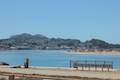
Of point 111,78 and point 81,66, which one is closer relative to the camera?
point 111,78

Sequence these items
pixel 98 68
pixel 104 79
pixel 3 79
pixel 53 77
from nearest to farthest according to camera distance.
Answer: pixel 3 79 → pixel 104 79 → pixel 53 77 → pixel 98 68

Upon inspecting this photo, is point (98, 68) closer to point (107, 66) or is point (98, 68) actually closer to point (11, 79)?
point (107, 66)

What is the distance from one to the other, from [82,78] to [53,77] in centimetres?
275

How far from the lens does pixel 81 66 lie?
54.5 m

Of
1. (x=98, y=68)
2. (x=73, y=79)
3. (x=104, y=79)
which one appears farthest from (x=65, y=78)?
(x=98, y=68)

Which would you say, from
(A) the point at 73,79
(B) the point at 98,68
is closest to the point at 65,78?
(A) the point at 73,79

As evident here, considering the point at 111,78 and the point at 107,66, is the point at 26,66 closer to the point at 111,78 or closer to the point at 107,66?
the point at 107,66

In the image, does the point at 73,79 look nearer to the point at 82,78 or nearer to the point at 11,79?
the point at 82,78

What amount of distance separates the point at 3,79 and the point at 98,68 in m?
22.1

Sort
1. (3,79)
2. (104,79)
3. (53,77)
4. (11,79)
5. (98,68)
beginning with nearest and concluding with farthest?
(11,79) < (3,79) < (104,79) < (53,77) < (98,68)

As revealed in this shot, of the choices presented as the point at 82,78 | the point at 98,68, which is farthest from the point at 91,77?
the point at 98,68

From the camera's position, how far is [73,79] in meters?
38.2

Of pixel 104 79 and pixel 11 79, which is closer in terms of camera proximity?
pixel 11 79

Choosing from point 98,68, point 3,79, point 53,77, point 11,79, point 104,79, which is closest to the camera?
point 11,79
